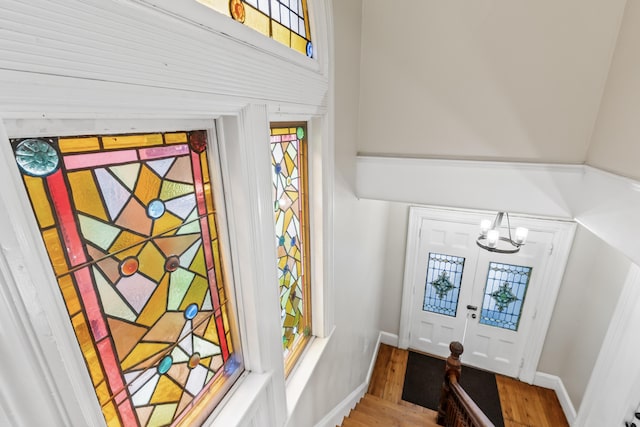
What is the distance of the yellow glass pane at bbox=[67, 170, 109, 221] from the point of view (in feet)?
2.00

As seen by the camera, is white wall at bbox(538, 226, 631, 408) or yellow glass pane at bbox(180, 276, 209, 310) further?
white wall at bbox(538, 226, 631, 408)

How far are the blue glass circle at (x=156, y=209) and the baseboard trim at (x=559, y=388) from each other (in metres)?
4.33

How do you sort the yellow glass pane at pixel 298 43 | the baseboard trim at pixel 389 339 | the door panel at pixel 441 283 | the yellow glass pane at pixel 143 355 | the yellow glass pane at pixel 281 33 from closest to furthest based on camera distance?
the yellow glass pane at pixel 143 355 < the yellow glass pane at pixel 281 33 < the yellow glass pane at pixel 298 43 < the door panel at pixel 441 283 < the baseboard trim at pixel 389 339

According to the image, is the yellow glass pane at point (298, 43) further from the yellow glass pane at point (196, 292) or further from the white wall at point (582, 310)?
the white wall at point (582, 310)

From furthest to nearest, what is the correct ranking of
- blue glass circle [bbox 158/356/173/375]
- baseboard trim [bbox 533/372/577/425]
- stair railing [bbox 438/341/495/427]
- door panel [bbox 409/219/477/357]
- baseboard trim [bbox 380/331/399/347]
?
baseboard trim [bbox 380/331/399/347], door panel [bbox 409/219/477/357], baseboard trim [bbox 533/372/577/425], stair railing [bbox 438/341/495/427], blue glass circle [bbox 158/356/173/375]

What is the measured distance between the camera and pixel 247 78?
3.02 feet

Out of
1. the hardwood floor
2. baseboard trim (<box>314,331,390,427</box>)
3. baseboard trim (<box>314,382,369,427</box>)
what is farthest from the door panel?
baseboard trim (<box>314,382,369,427</box>)

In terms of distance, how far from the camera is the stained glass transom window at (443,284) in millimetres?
3793

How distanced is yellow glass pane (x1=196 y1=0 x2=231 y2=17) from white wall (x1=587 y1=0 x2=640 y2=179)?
1.91m

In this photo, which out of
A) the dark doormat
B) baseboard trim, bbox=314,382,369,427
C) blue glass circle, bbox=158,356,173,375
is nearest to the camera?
blue glass circle, bbox=158,356,173,375

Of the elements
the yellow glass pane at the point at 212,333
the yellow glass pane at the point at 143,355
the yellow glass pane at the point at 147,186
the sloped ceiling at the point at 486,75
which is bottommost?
the yellow glass pane at the point at 212,333

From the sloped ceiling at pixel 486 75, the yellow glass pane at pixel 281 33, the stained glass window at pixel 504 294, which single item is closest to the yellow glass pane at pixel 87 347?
the yellow glass pane at pixel 281 33

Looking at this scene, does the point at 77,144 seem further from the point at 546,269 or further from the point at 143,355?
the point at 546,269

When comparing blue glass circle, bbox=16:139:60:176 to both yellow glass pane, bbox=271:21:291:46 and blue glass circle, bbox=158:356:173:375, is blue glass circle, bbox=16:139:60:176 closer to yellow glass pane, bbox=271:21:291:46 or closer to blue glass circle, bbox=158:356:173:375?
blue glass circle, bbox=158:356:173:375
